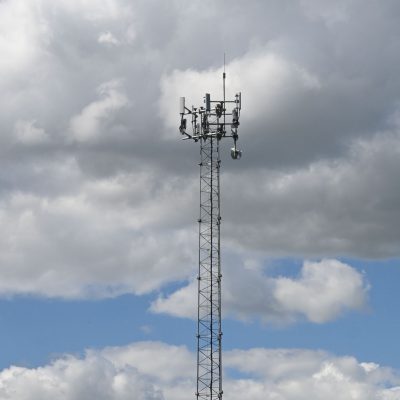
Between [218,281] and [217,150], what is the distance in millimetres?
16126

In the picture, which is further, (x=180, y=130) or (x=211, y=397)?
(x=180, y=130)

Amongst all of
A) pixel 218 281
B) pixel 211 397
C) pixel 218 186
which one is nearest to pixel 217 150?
pixel 218 186

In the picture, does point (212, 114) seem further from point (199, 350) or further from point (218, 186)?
point (199, 350)

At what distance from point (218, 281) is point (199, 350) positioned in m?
8.44

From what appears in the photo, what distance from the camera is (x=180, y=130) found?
139 metres

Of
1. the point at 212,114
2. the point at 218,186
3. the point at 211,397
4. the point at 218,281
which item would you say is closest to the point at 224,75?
the point at 212,114

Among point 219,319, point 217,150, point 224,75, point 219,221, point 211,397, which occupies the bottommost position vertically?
point 211,397

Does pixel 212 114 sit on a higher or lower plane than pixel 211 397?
higher

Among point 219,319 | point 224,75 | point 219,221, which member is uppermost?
point 224,75

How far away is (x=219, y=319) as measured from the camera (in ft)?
434

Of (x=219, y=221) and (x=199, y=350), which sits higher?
(x=219, y=221)

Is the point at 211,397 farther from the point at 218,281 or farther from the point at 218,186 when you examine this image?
the point at 218,186

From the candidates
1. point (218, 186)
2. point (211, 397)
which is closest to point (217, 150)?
point (218, 186)

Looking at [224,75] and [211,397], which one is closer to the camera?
[211,397]
